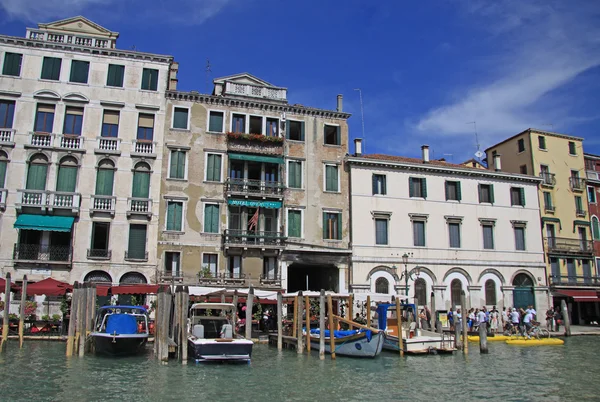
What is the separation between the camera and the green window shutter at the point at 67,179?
90.7 ft

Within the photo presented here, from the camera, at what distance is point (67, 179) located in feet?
91.2

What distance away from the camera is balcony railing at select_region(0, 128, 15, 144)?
27423 millimetres

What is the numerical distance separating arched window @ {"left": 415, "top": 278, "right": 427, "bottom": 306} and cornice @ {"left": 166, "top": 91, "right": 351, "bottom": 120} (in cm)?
1043

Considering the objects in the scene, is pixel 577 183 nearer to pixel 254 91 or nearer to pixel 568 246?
pixel 568 246

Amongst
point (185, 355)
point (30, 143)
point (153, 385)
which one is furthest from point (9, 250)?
point (153, 385)

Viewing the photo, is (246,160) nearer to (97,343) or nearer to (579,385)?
(97,343)

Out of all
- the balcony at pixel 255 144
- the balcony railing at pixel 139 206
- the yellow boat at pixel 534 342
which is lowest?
the yellow boat at pixel 534 342

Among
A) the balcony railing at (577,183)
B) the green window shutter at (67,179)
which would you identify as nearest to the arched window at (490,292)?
the balcony railing at (577,183)

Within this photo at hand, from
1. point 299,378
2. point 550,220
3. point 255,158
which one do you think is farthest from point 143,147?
point 550,220

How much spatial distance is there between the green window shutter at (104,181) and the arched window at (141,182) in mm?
1110

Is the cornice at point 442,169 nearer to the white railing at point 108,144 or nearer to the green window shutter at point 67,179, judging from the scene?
the white railing at point 108,144

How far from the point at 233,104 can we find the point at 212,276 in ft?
31.3

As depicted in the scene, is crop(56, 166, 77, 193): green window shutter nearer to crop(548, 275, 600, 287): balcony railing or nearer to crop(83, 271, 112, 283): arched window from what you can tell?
crop(83, 271, 112, 283): arched window

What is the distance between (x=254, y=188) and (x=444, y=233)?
11.5m
